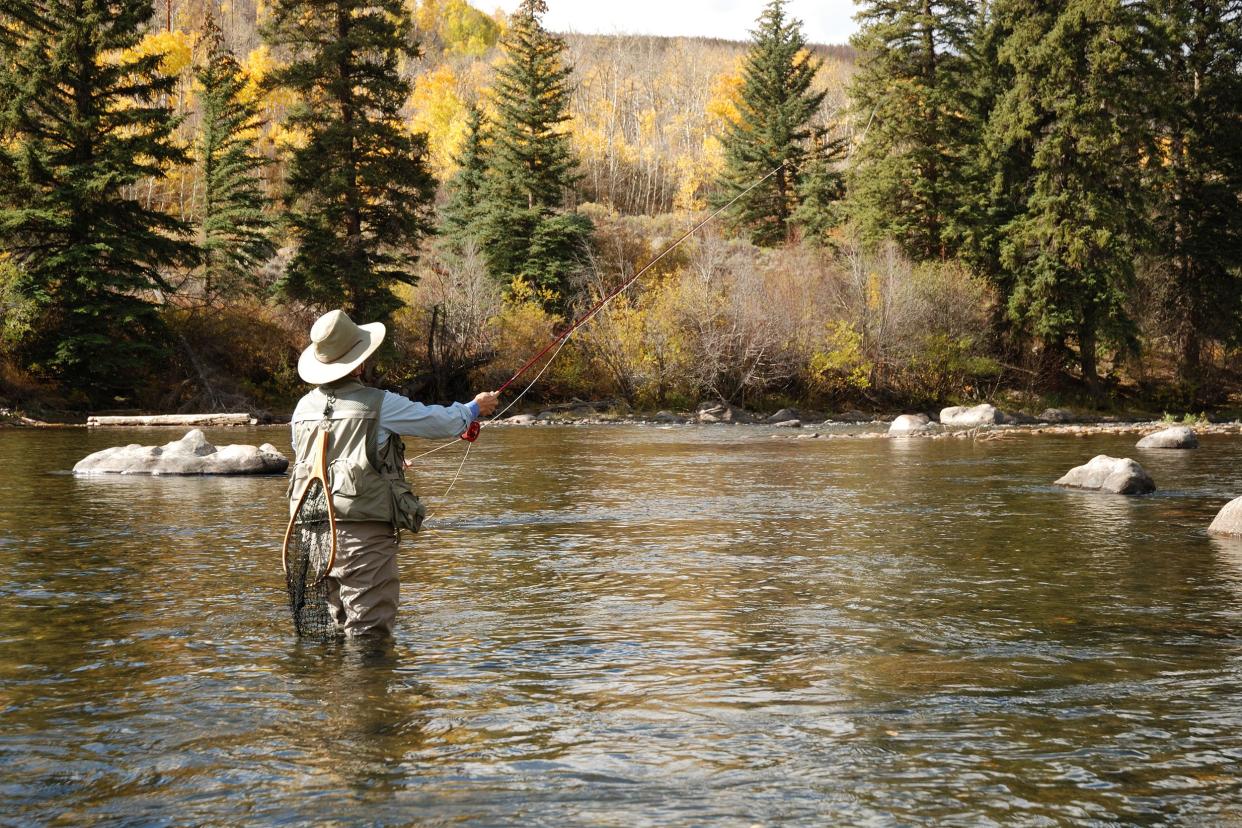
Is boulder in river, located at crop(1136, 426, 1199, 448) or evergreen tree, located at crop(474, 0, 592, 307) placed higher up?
evergreen tree, located at crop(474, 0, 592, 307)

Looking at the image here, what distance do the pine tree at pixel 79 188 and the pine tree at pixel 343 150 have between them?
4323mm

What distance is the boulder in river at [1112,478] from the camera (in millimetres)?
15992

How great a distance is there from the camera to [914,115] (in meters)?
45.7

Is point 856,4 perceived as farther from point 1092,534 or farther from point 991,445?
point 1092,534

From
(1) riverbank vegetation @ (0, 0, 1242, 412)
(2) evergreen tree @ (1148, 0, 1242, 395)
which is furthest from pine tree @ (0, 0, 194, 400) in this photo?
(2) evergreen tree @ (1148, 0, 1242, 395)

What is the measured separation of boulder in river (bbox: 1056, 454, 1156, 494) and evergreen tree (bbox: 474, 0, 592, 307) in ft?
110

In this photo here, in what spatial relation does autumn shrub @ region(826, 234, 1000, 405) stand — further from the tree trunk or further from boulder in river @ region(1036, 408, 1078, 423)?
boulder in river @ region(1036, 408, 1078, 423)

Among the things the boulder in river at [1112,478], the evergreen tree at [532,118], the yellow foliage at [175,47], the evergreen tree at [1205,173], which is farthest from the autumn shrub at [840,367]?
the yellow foliage at [175,47]

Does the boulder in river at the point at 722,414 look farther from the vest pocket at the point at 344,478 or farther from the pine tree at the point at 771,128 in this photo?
the vest pocket at the point at 344,478

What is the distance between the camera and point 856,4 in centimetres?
4634

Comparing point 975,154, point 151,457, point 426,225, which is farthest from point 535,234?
point 151,457

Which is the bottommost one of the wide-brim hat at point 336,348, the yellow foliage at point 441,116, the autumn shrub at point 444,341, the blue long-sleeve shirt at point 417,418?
the blue long-sleeve shirt at point 417,418

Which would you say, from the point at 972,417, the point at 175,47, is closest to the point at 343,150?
the point at 972,417

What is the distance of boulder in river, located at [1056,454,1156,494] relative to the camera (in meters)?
16.0
